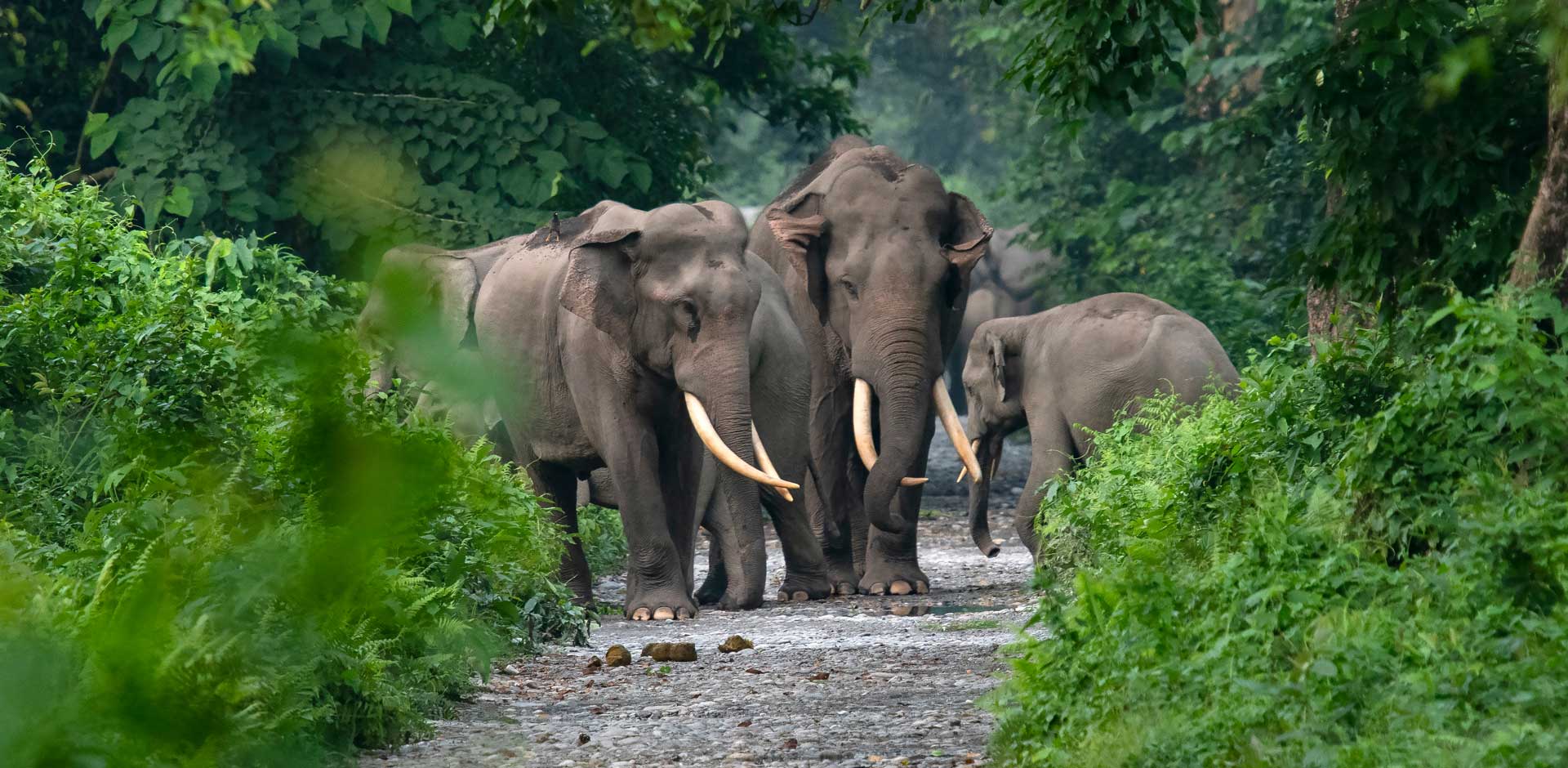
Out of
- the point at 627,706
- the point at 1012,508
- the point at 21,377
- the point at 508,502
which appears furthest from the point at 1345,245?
the point at 1012,508

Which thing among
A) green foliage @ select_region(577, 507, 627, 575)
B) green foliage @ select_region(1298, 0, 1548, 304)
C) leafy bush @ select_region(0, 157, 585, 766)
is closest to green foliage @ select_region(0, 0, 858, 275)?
leafy bush @ select_region(0, 157, 585, 766)

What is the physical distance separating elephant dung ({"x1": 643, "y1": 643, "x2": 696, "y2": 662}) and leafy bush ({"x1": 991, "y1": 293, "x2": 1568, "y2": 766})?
204cm

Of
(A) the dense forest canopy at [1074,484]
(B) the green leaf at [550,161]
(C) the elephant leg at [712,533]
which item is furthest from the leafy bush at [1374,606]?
(B) the green leaf at [550,161]

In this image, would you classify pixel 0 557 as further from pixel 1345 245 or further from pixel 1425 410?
pixel 1345 245

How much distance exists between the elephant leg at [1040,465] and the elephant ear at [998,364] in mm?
566

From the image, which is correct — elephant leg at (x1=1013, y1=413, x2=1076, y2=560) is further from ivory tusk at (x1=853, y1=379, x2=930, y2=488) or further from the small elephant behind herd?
ivory tusk at (x1=853, y1=379, x2=930, y2=488)

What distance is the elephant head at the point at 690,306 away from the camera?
11.1m

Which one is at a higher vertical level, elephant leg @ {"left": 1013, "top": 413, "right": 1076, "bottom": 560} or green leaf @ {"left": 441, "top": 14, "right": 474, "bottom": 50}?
green leaf @ {"left": 441, "top": 14, "right": 474, "bottom": 50}

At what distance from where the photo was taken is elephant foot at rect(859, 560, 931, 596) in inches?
492

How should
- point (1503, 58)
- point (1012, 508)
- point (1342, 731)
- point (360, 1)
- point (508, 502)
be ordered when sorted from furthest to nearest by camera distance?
point (1012, 508)
point (360, 1)
point (508, 502)
point (1503, 58)
point (1342, 731)

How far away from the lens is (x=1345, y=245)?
773 cm

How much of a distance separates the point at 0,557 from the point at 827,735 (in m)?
2.46

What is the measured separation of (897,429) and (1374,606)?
6.57m

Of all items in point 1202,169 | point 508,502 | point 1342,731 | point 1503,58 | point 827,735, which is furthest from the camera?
point 1202,169
